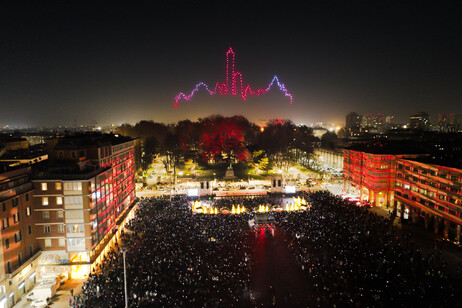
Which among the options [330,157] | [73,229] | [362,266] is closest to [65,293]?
[73,229]

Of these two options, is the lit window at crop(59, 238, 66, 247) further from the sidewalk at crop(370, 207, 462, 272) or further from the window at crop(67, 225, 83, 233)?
the sidewalk at crop(370, 207, 462, 272)

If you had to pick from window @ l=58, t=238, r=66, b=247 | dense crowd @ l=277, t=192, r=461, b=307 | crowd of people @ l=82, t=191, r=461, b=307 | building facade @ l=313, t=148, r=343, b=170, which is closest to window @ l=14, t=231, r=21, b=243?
window @ l=58, t=238, r=66, b=247

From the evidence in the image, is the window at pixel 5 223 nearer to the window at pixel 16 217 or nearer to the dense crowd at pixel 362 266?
the window at pixel 16 217

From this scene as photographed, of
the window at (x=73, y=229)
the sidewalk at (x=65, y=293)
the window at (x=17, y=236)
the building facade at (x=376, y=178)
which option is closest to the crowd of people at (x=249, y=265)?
the sidewalk at (x=65, y=293)

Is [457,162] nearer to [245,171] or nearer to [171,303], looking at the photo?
[171,303]

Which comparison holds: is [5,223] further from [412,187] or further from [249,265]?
[412,187]

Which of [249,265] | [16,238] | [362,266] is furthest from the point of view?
[249,265]
